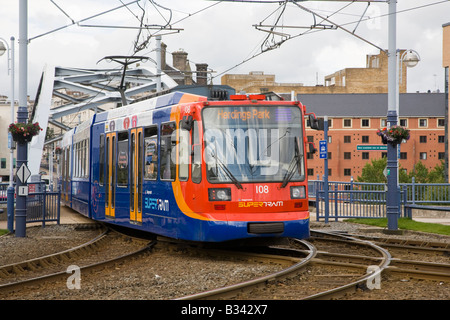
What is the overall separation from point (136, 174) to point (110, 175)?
7.57ft

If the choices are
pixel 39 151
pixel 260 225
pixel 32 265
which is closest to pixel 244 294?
pixel 260 225

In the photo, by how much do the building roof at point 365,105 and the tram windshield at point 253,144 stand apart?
8753 centimetres

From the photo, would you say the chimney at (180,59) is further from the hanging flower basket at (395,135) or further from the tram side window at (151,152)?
the tram side window at (151,152)

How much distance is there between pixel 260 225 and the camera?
12344mm

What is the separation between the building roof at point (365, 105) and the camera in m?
100

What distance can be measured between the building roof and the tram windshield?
287ft

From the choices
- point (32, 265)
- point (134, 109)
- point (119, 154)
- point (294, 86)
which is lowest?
point (32, 265)

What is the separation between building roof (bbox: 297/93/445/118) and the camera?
330 ft

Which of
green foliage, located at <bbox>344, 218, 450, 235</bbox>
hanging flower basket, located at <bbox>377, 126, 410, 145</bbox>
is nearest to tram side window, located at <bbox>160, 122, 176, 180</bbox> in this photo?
hanging flower basket, located at <bbox>377, 126, 410, 145</bbox>

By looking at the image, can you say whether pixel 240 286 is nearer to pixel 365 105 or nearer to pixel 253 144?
pixel 253 144

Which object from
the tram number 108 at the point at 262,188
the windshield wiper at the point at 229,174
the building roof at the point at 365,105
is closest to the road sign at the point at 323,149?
the tram number 108 at the point at 262,188

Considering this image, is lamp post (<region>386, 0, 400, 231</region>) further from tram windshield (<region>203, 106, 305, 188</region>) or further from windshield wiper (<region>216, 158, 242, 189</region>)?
windshield wiper (<region>216, 158, 242, 189</region>)

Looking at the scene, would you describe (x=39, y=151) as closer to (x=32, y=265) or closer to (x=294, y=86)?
(x=32, y=265)
